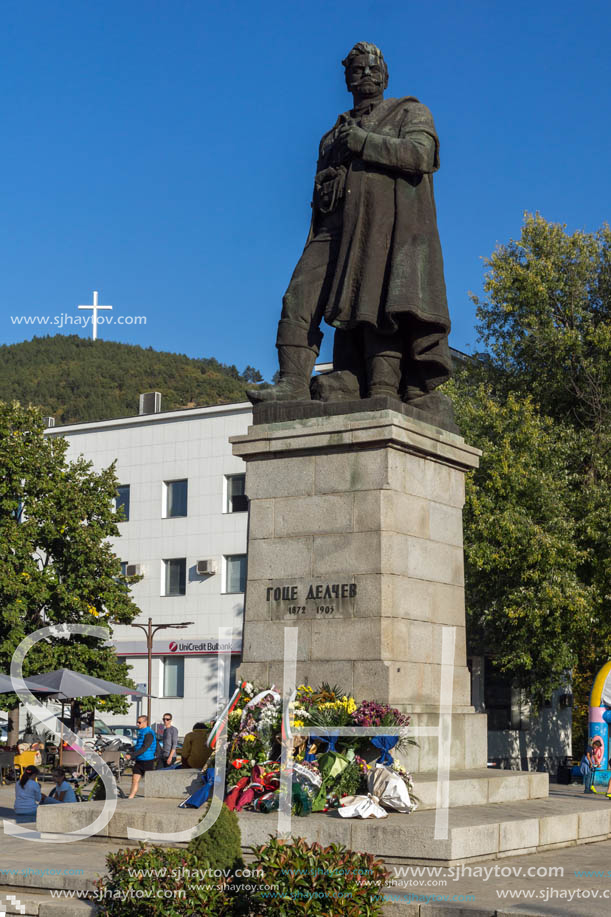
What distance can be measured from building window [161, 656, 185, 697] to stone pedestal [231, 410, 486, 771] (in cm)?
3799

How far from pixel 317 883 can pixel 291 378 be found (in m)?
Answer: 7.28

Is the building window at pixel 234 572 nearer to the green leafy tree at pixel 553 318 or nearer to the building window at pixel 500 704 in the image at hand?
the building window at pixel 500 704

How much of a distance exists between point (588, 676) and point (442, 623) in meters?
27.4

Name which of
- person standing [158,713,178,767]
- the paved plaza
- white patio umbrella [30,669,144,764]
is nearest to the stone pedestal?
the paved plaza

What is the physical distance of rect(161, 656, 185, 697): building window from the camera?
163ft

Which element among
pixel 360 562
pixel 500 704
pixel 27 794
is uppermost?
pixel 360 562

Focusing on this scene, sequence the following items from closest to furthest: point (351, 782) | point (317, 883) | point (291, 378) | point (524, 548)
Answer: point (317, 883), point (351, 782), point (291, 378), point (524, 548)

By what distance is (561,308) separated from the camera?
3700 centimetres

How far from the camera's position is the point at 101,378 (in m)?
101

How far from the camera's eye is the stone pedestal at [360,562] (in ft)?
38.6

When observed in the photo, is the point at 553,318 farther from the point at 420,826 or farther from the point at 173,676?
the point at 420,826

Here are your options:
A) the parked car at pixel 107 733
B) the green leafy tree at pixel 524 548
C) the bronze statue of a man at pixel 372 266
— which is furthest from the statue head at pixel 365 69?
the parked car at pixel 107 733

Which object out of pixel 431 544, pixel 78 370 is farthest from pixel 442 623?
pixel 78 370

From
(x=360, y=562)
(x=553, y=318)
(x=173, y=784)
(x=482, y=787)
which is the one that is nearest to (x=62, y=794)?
(x=173, y=784)
